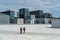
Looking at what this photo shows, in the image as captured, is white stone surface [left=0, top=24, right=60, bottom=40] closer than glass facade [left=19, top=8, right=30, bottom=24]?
Yes

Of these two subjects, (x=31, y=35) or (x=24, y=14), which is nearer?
(x=31, y=35)

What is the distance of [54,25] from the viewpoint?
5100 cm

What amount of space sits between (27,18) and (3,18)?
79.6 feet

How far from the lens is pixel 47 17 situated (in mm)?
127750

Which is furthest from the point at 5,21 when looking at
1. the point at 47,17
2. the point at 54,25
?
the point at 54,25

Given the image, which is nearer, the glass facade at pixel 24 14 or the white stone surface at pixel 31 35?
the white stone surface at pixel 31 35

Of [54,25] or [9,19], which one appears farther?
[9,19]

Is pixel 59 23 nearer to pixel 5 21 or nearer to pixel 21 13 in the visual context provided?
pixel 21 13

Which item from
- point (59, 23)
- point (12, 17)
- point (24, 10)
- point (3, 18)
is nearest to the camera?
point (59, 23)

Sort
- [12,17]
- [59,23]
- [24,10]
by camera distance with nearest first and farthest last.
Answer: [59,23]
[24,10]
[12,17]

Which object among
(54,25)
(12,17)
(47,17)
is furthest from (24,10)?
(54,25)

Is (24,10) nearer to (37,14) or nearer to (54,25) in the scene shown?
(37,14)

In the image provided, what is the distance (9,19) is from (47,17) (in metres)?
27.0

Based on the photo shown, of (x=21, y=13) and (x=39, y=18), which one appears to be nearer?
(x=21, y=13)
